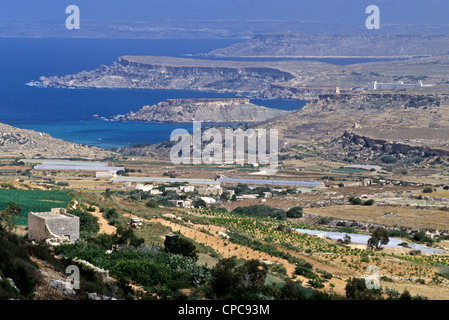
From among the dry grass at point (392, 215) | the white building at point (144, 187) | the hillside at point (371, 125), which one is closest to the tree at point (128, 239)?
the dry grass at point (392, 215)

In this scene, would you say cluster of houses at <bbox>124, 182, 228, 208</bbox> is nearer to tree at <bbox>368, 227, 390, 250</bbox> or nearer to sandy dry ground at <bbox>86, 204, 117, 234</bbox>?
tree at <bbox>368, 227, 390, 250</bbox>

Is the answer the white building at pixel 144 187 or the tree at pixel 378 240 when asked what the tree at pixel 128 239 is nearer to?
the tree at pixel 378 240

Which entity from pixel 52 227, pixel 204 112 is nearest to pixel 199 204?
pixel 52 227

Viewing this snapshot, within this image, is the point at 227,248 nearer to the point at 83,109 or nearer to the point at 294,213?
the point at 294,213

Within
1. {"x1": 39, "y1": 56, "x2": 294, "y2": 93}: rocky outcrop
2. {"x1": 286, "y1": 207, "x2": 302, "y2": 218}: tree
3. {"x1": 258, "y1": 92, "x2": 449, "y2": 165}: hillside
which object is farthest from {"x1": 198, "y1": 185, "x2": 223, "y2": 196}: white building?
{"x1": 39, "y1": 56, "x2": 294, "y2": 93}: rocky outcrop
